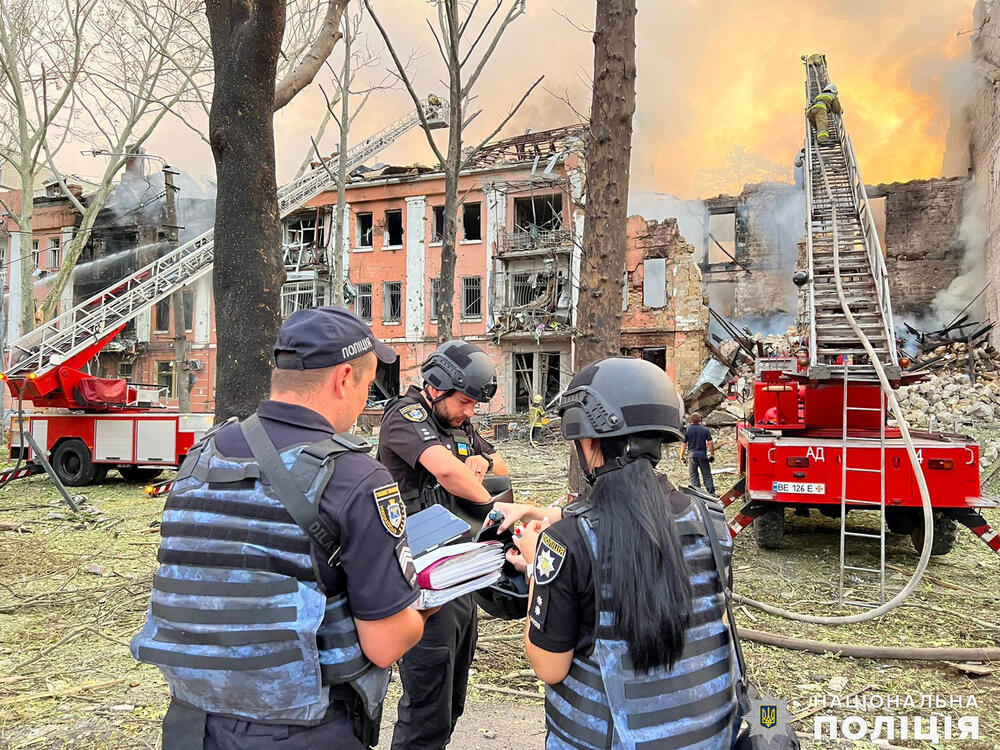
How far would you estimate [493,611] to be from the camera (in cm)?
219

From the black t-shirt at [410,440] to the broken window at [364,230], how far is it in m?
26.9

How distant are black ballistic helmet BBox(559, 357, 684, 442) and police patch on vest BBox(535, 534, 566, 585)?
0.29 meters

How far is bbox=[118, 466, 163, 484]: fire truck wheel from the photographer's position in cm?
1314

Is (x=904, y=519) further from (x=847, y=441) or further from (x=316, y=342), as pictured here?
(x=316, y=342)

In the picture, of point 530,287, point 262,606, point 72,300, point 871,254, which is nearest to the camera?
point 262,606

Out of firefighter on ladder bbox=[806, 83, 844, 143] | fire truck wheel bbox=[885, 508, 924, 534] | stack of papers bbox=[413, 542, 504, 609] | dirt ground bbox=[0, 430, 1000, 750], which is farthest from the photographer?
firefighter on ladder bbox=[806, 83, 844, 143]

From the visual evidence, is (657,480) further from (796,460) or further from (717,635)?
(796,460)

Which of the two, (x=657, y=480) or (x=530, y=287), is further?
→ (x=530, y=287)

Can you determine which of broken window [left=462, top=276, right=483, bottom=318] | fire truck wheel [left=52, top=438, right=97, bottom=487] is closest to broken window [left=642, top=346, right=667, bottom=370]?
broken window [left=462, top=276, right=483, bottom=318]

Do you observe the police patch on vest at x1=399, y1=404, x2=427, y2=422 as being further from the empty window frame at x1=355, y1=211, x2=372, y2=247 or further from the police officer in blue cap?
the empty window frame at x1=355, y1=211, x2=372, y2=247

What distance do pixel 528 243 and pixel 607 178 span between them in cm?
2152

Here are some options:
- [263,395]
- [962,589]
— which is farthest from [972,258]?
[263,395]

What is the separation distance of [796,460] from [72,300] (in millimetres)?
35813

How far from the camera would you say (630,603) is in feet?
4.96
